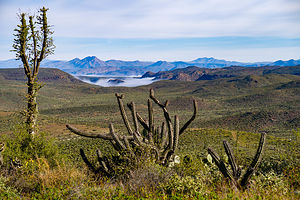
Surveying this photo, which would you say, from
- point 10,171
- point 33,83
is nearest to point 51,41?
point 33,83

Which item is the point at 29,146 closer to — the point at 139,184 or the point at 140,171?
the point at 140,171

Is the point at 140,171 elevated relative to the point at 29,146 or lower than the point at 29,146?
elevated

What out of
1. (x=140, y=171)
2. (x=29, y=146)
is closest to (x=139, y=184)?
(x=140, y=171)

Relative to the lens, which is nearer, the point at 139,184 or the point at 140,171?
the point at 139,184

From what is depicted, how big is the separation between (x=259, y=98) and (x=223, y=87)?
33699 mm

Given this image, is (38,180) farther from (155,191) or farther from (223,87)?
(223,87)

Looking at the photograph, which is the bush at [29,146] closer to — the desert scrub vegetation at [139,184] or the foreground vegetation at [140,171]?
the foreground vegetation at [140,171]

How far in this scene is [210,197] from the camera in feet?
15.5

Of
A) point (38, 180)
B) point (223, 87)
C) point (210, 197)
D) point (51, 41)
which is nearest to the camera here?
point (210, 197)

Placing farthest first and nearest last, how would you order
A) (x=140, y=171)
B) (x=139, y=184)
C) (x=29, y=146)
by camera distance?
(x=29, y=146) < (x=140, y=171) < (x=139, y=184)

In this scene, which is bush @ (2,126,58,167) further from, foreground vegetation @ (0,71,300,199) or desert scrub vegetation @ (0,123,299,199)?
desert scrub vegetation @ (0,123,299,199)

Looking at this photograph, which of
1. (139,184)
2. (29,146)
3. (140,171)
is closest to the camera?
(139,184)

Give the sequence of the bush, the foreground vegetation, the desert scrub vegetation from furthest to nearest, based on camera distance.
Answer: the bush, the foreground vegetation, the desert scrub vegetation

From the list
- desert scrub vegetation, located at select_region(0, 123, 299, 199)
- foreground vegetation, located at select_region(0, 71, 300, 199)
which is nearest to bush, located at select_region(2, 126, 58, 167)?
foreground vegetation, located at select_region(0, 71, 300, 199)
